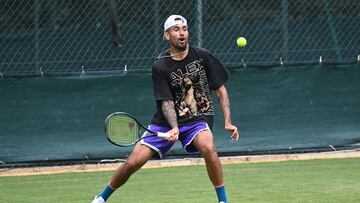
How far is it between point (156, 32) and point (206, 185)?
8.65ft

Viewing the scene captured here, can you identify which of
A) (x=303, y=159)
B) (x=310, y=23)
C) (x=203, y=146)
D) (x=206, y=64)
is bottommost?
(x=203, y=146)

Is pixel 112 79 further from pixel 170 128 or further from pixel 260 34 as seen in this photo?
pixel 170 128

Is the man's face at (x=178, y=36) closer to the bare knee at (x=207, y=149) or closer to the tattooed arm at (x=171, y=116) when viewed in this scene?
the tattooed arm at (x=171, y=116)

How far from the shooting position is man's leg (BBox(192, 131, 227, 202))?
22.1 feet

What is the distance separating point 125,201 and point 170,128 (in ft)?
3.81

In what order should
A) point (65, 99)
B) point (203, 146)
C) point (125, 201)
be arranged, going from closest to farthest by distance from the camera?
point (203, 146)
point (125, 201)
point (65, 99)

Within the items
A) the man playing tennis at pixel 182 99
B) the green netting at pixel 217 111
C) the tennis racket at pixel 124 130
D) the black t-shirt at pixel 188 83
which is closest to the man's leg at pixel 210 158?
the man playing tennis at pixel 182 99

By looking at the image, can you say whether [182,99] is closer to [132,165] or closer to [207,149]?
[207,149]

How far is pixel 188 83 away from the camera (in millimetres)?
6953

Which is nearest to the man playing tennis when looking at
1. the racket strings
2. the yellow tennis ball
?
the racket strings

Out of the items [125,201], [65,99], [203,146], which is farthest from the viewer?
[65,99]

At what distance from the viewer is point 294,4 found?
1130 centimetres

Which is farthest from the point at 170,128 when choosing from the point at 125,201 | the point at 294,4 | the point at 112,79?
the point at 294,4

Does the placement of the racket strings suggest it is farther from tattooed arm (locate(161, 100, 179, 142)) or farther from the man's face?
the man's face
